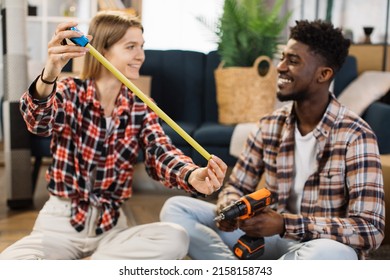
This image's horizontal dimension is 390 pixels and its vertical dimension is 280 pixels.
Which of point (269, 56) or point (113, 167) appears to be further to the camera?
point (269, 56)

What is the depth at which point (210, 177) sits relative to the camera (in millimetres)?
824

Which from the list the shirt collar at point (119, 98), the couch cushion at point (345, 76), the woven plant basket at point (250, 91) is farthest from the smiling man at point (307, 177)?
A: the couch cushion at point (345, 76)

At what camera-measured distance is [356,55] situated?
2.19 metres

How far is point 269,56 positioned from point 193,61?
288mm

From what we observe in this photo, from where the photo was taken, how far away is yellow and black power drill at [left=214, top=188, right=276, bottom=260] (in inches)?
36.5

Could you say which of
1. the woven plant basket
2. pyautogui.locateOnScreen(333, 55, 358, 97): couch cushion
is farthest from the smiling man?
pyautogui.locateOnScreen(333, 55, 358, 97): couch cushion

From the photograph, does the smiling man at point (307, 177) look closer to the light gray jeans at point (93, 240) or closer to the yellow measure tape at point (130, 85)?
the light gray jeans at point (93, 240)

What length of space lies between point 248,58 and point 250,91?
0.35 feet

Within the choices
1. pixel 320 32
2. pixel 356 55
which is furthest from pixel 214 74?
pixel 320 32

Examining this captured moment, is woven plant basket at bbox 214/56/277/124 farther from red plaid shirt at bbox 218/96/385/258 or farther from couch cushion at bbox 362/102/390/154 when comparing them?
red plaid shirt at bbox 218/96/385/258

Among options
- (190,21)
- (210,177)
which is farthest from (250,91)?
(210,177)

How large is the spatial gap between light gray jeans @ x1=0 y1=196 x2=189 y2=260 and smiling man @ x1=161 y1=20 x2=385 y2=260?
109 mm

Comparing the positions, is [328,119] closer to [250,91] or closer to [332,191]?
[332,191]
